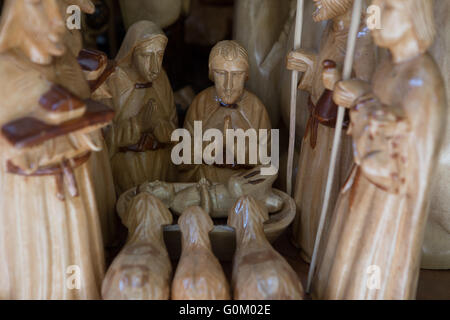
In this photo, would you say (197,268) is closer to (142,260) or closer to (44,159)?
(142,260)

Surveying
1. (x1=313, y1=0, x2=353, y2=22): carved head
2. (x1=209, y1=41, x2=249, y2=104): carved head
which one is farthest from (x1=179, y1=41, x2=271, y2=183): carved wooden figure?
(x1=313, y1=0, x2=353, y2=22): carved head

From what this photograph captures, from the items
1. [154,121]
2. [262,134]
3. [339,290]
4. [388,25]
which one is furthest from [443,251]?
[154,121]

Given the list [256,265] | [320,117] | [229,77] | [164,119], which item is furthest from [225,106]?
[256,265]

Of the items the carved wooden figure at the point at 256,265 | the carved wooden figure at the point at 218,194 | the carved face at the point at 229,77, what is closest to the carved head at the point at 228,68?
the carved face at the point at 229,77

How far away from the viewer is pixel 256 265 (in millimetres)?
1384

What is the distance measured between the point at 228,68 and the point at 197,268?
743mm

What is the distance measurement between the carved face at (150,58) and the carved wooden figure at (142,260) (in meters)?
0.52

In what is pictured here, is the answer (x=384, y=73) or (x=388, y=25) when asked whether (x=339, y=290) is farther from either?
(x=388, y=25)

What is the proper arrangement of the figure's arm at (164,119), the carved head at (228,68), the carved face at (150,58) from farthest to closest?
the figure's arm at (164,119) < the carved face at (150,58) < the carved head at (228,68)

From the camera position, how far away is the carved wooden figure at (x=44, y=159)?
1.18 meters

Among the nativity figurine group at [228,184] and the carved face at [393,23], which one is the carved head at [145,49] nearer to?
the nativity figurine group at [228,184]

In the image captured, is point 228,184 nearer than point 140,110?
Yes

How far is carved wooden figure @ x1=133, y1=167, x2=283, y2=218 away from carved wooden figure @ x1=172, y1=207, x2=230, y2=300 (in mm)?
205

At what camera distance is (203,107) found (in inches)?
75.8
